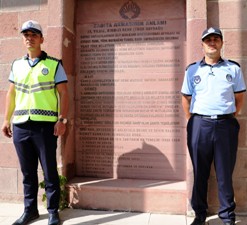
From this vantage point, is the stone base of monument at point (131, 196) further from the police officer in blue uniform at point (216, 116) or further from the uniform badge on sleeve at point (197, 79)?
the uniform badge on sleeve at point (197, 79)

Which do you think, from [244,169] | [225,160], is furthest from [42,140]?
[244,169]

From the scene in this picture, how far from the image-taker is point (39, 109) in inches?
120

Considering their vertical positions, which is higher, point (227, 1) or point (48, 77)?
point (227, 1)

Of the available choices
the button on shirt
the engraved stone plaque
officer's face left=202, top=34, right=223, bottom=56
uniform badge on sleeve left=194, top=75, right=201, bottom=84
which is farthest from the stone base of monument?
officer's face left=202, top=34, right=223, bottom=56

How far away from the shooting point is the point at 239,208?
3486mm

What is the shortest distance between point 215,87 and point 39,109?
160cm

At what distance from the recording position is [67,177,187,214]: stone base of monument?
3.49 meters

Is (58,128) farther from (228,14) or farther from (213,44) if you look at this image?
(228,14)

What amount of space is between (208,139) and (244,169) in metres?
0.82

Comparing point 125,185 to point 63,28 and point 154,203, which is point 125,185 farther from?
point 63,28

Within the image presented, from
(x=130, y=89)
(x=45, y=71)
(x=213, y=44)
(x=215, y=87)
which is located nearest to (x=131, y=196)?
(x=130, y=89)

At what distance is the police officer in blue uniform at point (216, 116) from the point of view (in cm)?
291

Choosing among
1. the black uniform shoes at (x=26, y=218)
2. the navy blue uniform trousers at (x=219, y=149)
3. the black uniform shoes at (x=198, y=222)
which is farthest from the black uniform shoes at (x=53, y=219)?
the navy blue uniform trousers at (x=219, y=149)

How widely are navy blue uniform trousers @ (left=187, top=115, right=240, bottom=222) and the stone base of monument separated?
1.82ft
